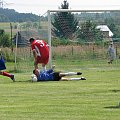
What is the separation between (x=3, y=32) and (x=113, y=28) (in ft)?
80.0

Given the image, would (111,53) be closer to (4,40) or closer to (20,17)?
(4,40)

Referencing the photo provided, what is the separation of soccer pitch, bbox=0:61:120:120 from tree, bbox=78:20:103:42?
34.4 feet

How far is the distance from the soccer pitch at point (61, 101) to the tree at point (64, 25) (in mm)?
10283

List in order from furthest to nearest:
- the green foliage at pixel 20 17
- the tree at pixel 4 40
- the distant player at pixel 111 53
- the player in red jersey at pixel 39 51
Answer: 1. the tree at pixel 4 40
2. the green foliage at pixel 20 17
3. the distant player at pixel 111 53
4. the player in red jersey at pixel 39 51

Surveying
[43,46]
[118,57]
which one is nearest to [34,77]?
[43,46]

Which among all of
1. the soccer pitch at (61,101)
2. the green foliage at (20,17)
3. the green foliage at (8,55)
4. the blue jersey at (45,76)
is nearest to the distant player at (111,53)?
the green foliage at (20,17)

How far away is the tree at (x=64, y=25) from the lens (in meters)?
31.2

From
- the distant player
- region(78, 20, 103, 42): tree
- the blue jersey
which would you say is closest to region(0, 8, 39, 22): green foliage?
region(78, 20, 103, 42): tree

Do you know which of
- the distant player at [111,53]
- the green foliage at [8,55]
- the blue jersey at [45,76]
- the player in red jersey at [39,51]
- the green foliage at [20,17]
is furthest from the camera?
the green foliage at [20,17]

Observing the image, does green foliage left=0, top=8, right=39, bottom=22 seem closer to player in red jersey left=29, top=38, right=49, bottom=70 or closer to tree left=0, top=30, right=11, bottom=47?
tree left=0, top=30, right=11, bottom=47

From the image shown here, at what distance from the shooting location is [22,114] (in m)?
12.3

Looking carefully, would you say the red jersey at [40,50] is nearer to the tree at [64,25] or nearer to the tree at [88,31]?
the tree at [64,25]

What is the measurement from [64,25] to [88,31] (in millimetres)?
1239

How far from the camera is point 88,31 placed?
31.5 metres
